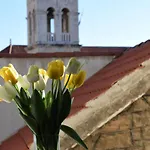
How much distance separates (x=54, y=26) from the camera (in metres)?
25.0

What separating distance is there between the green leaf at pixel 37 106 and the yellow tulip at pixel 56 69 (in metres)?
0.10

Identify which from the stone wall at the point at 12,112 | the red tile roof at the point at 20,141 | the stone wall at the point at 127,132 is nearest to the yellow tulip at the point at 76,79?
the stone wall at the point at 127,132

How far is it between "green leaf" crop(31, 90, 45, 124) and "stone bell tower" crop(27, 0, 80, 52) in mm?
21515

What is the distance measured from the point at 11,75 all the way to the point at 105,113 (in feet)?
3.09

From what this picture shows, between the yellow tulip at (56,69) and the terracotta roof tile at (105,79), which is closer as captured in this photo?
the yellow tulip at (56,69)

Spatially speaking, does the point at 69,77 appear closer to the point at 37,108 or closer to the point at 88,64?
the point at 37,108

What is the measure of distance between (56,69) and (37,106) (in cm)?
18

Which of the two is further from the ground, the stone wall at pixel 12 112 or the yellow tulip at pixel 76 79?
the yellow tulip at pixel 76 79

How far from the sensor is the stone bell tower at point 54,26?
2409cm

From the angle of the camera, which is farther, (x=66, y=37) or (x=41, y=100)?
(x=66, y=37)

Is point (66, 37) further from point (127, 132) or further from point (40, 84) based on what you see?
point (40, 84)

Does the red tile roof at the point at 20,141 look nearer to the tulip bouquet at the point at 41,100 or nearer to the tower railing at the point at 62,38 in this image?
the tulip bouquet at the point at 41,100

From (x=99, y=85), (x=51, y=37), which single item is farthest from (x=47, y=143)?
(x=51, y=37)

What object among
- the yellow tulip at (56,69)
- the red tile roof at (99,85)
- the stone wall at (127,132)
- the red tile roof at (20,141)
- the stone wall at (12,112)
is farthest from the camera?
the stone wall at (12,112)
